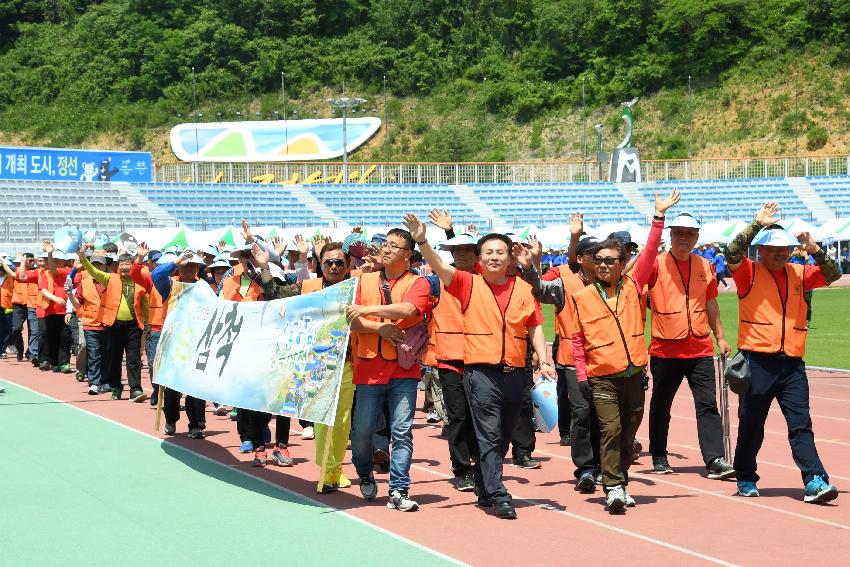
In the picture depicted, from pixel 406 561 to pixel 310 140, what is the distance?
69957mm

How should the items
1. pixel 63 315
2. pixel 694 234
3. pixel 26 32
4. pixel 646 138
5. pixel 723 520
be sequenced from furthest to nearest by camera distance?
pixel 26 32 < pixel 646 138 < pixel 63 315 < pixel 694 234 < pixel 723 520

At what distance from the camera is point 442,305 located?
8.34m

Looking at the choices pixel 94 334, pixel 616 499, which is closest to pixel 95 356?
pixel 94 334

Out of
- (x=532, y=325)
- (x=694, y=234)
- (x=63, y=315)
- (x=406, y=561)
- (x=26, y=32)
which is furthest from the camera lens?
(x=26, y=32)

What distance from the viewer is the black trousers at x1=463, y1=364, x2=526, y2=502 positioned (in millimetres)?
7840

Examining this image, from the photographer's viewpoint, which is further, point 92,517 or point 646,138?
point 646,138

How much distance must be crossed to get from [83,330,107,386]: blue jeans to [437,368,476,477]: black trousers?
7.73m

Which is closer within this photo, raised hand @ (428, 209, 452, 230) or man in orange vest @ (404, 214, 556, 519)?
man in orange vest @ (404, 214, 556, 519)

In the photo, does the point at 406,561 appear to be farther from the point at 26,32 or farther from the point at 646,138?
the point at 26,32

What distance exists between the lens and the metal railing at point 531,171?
53.5 m

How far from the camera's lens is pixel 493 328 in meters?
7.90

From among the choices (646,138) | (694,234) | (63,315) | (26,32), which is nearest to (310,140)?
(646,138)

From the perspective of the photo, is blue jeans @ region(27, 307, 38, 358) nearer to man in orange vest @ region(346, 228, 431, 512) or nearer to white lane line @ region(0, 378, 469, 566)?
white lane line @ region(0, 378, 469, 566)

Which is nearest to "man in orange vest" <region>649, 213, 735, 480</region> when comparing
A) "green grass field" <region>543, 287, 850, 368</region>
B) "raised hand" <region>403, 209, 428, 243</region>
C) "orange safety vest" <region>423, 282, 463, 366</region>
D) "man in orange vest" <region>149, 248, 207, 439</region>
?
"orange safety vest" <region>423, 282, 463, 366</region>
